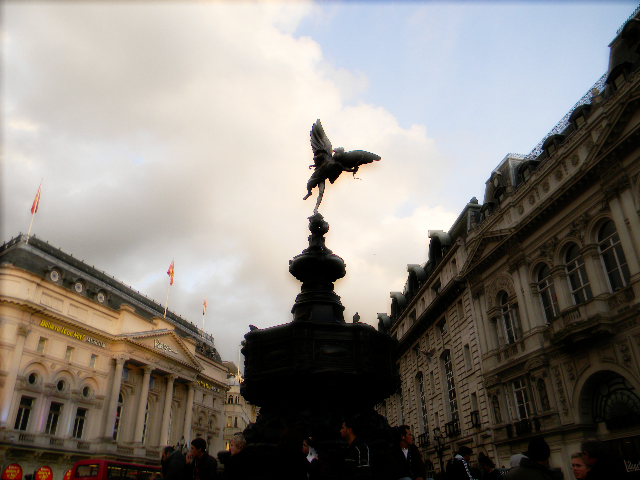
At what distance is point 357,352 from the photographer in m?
6.75

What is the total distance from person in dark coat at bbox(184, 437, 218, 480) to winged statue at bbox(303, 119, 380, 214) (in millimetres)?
4332

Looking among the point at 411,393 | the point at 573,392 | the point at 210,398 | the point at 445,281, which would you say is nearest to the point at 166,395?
the point at 210,398

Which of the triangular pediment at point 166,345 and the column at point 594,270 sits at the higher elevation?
the triangular pediment at point 166,345

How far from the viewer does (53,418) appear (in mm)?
41719

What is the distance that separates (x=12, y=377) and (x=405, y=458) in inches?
1636

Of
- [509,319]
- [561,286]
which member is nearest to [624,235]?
[561,286]

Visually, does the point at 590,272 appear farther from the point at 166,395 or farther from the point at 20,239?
the point at 166,395

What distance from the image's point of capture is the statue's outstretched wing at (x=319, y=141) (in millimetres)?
8508

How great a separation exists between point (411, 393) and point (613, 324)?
26.8 meters

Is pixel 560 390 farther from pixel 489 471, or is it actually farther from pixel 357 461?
pixel 357 461

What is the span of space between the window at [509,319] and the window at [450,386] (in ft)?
26.8

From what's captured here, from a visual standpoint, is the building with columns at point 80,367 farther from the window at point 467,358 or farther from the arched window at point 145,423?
the window at point 467,358

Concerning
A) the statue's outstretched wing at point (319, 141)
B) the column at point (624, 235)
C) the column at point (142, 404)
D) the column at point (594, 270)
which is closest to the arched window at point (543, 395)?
the column at point (594, 270)

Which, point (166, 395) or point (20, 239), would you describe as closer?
point (20, 239)
